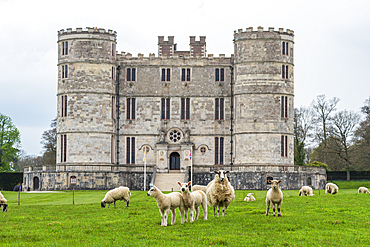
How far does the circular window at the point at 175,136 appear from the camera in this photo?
205 feet

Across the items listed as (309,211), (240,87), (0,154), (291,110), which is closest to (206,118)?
(240,87)

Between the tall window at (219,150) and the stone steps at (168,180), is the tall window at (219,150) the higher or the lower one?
the higher one

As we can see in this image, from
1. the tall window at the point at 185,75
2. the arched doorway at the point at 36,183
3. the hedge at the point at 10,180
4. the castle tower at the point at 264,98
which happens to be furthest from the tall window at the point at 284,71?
the hedge at the point at 10,180

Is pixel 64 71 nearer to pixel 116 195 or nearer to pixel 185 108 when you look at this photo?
pixel 185 108

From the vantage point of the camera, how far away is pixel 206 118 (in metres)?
62.4

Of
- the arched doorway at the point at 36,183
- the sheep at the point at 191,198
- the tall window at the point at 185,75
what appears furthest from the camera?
the tall window at the point at 185,75

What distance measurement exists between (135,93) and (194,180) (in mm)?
11455

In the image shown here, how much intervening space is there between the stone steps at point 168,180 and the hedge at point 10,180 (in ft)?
65.3

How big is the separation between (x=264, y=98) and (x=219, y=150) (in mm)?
7607

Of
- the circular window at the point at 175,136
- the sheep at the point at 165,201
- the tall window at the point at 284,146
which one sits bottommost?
the sheep at the point at 165,201

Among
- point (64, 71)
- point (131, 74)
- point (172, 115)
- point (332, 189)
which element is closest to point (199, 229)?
point (332, 189)

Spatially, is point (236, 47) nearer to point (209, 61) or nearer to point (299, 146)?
point (209, 61)

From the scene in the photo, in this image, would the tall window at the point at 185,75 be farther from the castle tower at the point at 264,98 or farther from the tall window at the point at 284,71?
the tall window at the point at 284,71

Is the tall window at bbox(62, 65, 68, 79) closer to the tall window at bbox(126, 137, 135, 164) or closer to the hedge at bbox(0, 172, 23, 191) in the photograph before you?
the tall window at bbox(126, 137, 135, 164)
